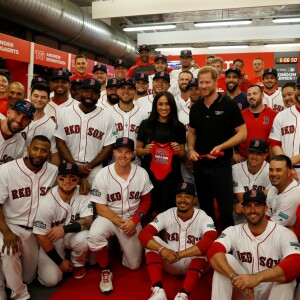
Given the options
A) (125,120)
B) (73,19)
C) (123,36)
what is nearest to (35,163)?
(125,120)

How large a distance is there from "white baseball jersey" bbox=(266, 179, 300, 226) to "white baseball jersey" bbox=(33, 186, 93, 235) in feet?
6.51

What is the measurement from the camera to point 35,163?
374 cm

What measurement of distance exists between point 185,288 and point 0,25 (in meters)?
9.50

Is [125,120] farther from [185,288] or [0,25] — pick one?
[0,25]

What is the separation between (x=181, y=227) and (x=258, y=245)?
A: 0.88m

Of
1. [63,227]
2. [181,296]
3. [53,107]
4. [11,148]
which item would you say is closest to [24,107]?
[11,148]

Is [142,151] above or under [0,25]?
under

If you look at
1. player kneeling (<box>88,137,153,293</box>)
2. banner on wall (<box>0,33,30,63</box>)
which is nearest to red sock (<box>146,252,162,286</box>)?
player kneeling (<box>88,137,153,293</box>)

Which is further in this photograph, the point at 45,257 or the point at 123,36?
the point at 123,36

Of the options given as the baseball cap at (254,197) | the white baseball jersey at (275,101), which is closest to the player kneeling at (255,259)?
the baseball cap at (254,197)

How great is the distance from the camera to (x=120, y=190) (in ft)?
13.3

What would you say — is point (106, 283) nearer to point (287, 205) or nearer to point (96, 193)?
point (96, 193)

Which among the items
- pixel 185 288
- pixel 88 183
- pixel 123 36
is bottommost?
pixel 185 288

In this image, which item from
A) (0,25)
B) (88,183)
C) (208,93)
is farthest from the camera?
(0,25)
